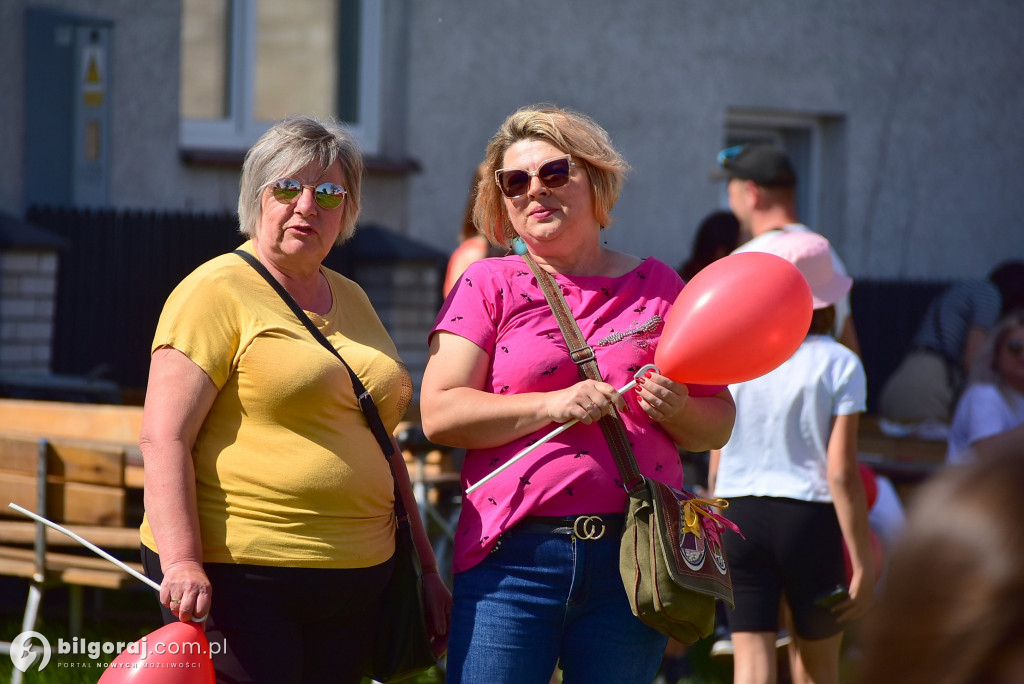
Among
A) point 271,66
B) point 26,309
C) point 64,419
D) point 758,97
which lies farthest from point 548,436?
point 758,97

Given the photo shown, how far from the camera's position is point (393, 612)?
271 cm

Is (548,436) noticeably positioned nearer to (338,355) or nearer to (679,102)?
(338,355)

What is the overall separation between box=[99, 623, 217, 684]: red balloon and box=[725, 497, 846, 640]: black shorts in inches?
64.9

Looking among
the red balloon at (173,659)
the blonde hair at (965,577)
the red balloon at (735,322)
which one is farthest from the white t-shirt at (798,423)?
the blonde hair at (965,577)

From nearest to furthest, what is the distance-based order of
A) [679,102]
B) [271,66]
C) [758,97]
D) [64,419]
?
[64,419] → [271,66] → [679,102] → [758,97]

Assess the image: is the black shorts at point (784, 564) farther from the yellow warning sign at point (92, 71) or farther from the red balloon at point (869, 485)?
the yellow warning sign at point (92, 71)

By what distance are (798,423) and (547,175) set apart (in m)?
1.27

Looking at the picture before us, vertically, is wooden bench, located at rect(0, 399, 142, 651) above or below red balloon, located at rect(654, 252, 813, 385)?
below

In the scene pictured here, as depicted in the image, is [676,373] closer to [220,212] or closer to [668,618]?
[668,618]

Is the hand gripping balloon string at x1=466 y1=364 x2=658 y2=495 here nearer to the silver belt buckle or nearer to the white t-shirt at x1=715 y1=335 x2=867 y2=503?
the silver belt buckle

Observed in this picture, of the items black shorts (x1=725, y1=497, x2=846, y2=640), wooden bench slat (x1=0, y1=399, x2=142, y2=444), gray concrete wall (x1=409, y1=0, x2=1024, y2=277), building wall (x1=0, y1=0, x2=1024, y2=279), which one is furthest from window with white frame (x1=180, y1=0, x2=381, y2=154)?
black shorts (x1=725, y1=497, x2=846, y2=640)

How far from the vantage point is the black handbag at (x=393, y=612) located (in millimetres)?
2660

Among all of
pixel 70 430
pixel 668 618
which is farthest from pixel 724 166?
pixel 70 430

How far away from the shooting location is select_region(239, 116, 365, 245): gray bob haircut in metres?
2.73
